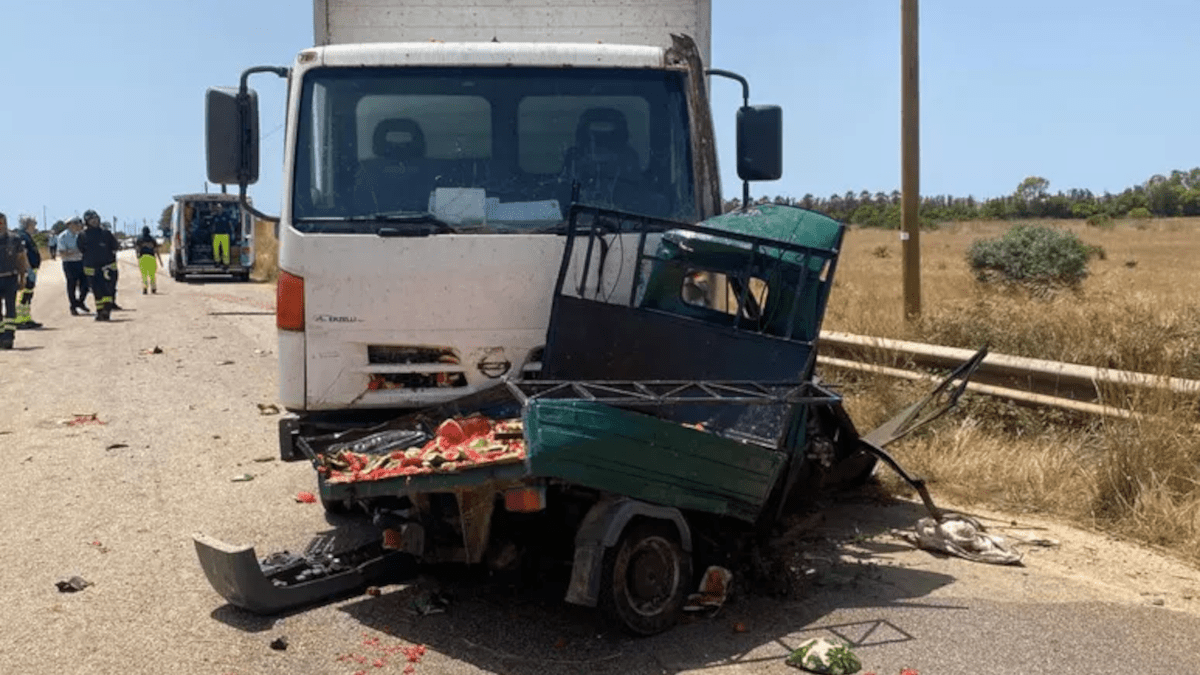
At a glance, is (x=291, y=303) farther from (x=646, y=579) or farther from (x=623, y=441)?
(x=646, y=579)

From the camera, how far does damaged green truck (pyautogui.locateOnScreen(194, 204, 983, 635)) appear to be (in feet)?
16.4

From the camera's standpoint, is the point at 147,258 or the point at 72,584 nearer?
the point at 72,584

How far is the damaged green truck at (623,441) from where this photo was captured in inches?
197

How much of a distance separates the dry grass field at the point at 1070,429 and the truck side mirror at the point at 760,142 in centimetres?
213

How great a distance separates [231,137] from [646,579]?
3240mm

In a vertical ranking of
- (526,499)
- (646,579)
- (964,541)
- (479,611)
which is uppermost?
(526,499)

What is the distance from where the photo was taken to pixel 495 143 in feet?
21.9

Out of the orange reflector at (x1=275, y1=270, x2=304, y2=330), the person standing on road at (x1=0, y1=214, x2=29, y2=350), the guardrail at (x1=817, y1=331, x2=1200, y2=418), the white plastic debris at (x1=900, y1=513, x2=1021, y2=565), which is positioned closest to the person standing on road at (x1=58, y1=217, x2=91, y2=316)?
the person standing on road at (x1=0, y1=214, x2=29, y2=350)

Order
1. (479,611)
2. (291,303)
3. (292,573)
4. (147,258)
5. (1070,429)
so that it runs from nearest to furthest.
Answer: (479,611)
(292,573)
(291,303)
(1070,429)
(147,258)

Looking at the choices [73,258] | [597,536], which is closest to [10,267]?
[73,258]

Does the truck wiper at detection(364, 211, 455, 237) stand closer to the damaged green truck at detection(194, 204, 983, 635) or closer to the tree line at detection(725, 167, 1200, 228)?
the damaged green truck at detection(194, 204, 983, 635)

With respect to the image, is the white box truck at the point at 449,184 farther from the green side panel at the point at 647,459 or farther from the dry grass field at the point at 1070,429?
the dry grass field at the point at 1070,429

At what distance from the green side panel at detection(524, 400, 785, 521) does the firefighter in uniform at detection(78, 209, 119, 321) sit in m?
18.4

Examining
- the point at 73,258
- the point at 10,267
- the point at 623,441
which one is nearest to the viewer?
the point at 623,441
